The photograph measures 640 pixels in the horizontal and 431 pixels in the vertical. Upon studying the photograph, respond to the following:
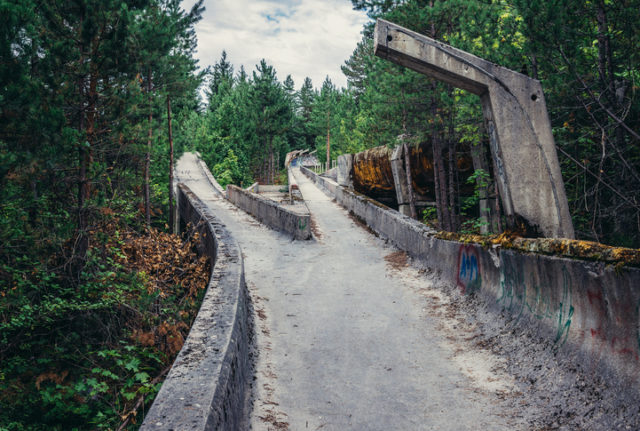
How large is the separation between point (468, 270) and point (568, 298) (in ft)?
9.52

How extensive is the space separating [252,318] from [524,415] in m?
4.01

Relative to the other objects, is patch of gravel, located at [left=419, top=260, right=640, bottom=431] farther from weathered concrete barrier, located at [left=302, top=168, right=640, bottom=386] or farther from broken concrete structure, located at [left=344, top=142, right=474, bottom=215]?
broken concrete structure, located at [left=344, top=142, right=474, bottom=215]

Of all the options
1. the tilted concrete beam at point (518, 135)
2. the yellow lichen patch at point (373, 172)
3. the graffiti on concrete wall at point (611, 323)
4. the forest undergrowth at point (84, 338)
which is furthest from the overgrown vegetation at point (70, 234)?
the yellow lichen patch at point (373, 172)

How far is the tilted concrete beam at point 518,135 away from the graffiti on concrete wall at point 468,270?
89cm

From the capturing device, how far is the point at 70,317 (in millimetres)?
9758

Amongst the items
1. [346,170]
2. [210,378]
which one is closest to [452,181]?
[346,170]

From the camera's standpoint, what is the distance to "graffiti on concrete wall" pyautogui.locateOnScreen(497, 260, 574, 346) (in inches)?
159

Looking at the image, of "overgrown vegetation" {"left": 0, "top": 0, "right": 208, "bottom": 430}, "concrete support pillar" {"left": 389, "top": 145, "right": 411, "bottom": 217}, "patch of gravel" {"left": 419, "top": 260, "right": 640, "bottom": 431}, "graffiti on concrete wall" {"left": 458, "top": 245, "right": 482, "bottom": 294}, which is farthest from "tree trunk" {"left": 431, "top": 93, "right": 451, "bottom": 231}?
"patch of gravel" {"left": 419, "top": 260, "right": 640, "bottom": 431}

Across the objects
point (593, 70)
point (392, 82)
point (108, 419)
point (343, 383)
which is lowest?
point (108, 419)

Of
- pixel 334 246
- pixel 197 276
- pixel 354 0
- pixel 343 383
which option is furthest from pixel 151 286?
pixel 354 0

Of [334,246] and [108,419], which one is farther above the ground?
[334,246]

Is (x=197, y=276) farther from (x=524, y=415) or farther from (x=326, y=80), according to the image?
(x=326, y=80)

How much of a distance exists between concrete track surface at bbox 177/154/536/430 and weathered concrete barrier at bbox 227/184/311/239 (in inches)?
140

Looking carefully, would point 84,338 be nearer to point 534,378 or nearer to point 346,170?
point 534,378
